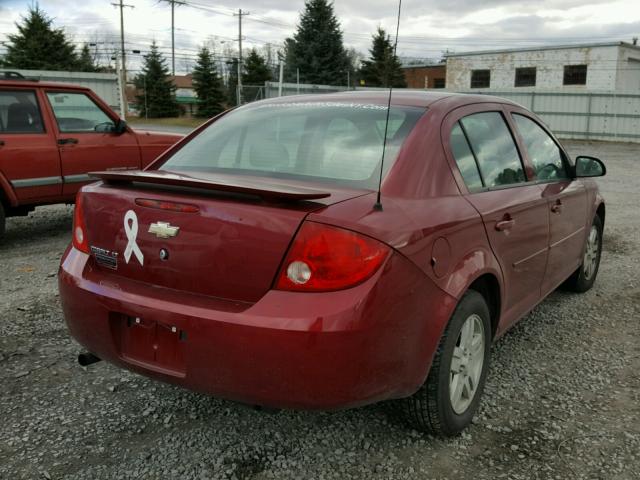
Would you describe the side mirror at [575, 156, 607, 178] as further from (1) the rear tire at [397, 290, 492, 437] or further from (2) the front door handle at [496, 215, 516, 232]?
(1) the rear tire at [397, 290, 492, 437]

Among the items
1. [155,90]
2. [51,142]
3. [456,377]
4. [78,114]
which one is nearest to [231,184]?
[456,377]

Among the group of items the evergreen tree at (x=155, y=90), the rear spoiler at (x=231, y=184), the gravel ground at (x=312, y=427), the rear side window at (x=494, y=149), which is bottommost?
the gravel ground at (x=312, y=427)

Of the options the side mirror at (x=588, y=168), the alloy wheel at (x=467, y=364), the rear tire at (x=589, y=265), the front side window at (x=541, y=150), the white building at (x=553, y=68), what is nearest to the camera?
the alloy wheel at (x=467, y=364)

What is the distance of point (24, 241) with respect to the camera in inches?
273

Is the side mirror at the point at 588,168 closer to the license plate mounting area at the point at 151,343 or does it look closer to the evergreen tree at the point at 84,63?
the license plate mounting area at the point at 151,343

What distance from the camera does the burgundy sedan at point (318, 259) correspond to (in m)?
2.19

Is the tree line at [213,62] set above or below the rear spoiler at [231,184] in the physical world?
above

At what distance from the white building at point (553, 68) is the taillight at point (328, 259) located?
33767 mm

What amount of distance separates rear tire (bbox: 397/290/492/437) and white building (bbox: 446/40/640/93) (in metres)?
33.1

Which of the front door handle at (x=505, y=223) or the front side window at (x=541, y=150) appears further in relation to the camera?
the front side window at (x=541, y=150)

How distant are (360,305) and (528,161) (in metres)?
2.05

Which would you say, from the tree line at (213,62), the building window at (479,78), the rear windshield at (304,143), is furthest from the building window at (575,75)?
the rear windshield at (304,143)

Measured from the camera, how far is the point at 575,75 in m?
35.4

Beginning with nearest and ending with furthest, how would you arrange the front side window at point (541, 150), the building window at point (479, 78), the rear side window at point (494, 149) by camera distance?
the rear side window at point (494, 149) → the front side window at point (541, 150) → the building window at point (479, 78)
